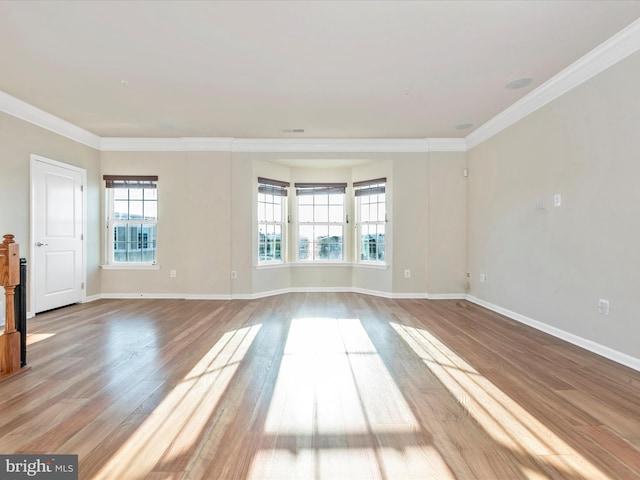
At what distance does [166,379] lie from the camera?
2.37m

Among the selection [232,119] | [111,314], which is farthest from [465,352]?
[111,314]

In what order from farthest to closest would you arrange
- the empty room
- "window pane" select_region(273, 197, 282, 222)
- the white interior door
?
1. "window pane" select_region(273, 197, 282, 222)
2. the white interior door
3. the empty room

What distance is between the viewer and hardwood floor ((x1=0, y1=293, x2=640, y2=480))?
1496 millimetres

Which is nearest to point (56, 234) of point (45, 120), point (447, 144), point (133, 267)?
point (133, 267)

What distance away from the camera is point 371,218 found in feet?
19.8

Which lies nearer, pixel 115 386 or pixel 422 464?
pixel 422 464

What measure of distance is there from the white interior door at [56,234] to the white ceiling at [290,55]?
0.89m

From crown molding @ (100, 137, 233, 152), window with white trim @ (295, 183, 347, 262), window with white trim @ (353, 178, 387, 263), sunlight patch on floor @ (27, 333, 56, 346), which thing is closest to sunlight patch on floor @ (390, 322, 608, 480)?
window with white trim @ (353, 178, 387, 263)

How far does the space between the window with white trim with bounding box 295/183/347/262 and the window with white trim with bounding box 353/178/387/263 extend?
339 millimetres

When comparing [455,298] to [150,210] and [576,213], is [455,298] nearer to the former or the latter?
[576,213]

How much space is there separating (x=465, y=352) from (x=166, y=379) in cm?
250

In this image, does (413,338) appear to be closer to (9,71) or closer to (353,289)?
(353,289)

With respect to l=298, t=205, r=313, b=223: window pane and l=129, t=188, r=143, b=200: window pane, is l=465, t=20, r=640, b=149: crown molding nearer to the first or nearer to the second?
l=298, t=205, r=313, b=223: window pane

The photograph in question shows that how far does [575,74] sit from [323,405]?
12.3 ft
